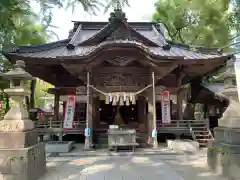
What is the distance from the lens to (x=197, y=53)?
43.6 feet

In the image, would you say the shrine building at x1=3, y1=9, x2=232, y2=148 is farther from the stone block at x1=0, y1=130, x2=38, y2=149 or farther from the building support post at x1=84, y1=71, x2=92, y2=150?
the stone block at x1=0, y1=130, x2=38, y2=149

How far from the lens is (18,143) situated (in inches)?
223

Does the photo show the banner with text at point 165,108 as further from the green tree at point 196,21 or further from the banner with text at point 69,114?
the green tree at point 196,21

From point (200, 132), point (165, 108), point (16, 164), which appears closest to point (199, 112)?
point (200, 132)

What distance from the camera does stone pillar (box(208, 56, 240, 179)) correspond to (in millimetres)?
5809

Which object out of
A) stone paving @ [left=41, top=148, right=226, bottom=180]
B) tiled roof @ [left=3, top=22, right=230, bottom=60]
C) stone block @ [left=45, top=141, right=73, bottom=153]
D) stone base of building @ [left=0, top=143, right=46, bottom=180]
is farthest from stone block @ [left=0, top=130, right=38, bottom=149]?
tiled roof @ [left=3, top=22, right=230, bottom=60]

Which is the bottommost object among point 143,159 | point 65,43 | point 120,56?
point 143,159

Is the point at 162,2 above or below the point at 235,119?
above

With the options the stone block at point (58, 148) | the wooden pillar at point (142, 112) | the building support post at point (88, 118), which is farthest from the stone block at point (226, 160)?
the wooden pillar at point (142, 112)

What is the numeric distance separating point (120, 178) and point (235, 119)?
11.7 feet

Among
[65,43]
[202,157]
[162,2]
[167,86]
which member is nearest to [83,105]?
[65,43]

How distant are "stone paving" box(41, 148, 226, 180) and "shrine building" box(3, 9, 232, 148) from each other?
7.40 ft

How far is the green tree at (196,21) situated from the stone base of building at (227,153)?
13.8 m

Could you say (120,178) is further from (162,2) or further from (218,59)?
(162,2)
